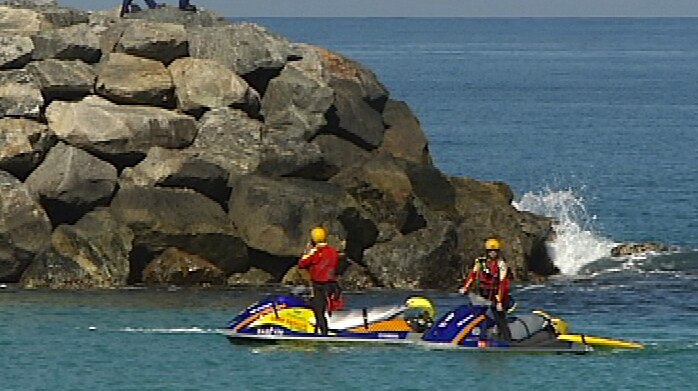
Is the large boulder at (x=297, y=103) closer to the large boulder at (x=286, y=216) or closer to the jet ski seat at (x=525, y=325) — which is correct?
the large boulder at (x=286, y=216)

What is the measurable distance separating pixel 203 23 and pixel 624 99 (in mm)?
81657

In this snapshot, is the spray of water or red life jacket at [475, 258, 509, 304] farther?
the spray of water

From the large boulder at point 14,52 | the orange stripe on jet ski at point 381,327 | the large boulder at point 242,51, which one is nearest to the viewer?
the orange stripe on jet ski at point 381,327

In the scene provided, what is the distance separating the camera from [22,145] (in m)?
46.6

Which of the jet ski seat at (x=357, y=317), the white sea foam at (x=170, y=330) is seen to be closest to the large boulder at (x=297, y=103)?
the white sea foam at (x=170, y=330)

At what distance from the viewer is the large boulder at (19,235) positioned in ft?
147

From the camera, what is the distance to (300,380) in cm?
3431

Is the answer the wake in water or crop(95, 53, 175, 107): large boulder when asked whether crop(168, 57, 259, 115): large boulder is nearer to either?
crop(95, 53, 175, 107): large boulder

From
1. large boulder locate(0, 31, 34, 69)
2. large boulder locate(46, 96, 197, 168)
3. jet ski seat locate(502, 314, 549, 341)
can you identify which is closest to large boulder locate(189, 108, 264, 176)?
large boulder locate(46, 96, 197, 168)

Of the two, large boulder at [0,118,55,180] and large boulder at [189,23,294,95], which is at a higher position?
large boulder at [189,23,294,95]

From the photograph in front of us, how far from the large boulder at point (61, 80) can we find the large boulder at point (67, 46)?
62cm

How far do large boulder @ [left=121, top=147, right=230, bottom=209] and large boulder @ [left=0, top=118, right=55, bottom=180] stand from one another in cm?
225

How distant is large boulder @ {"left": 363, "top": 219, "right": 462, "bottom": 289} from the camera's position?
150 ft

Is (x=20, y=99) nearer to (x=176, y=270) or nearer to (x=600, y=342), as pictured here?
(x=176, y=270)
